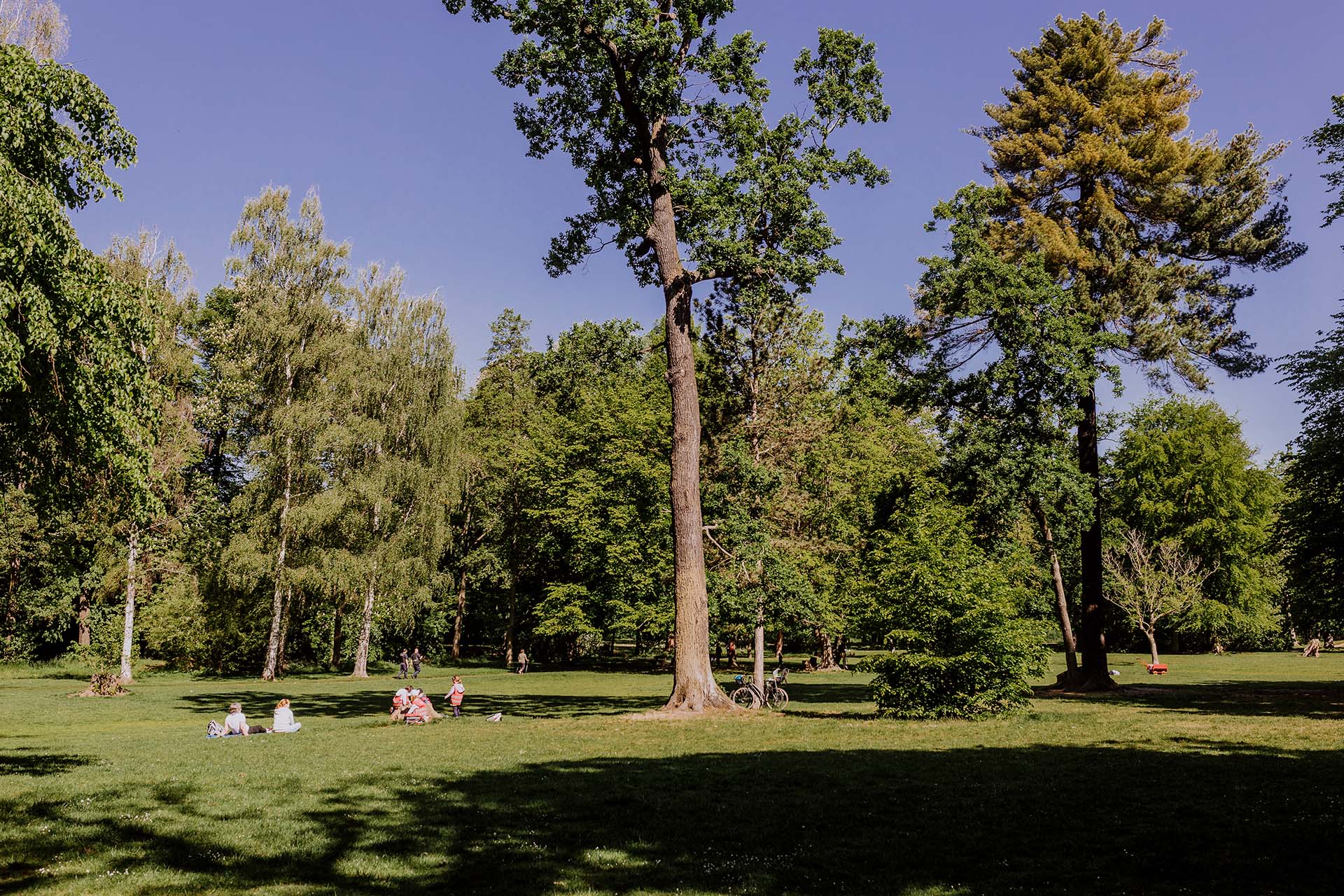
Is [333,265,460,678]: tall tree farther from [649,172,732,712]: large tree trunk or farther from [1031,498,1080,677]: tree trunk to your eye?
[1031,498,1080,677]: tree trunk

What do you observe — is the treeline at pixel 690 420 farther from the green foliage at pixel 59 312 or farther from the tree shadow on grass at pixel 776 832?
the tree shadow on grass at pixel 776 832

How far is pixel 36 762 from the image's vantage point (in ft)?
46.1

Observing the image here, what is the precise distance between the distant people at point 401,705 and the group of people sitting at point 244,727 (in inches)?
99.7

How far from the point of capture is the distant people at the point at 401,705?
22.4m

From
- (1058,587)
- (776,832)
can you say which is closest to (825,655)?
(1058,587)

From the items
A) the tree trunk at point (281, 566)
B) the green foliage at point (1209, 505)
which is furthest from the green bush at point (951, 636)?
the green foliage at point (1209, 505)

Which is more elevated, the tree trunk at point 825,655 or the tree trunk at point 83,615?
the tree trunk at point 83,615

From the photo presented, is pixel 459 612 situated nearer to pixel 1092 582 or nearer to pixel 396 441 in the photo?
pixel 396 441

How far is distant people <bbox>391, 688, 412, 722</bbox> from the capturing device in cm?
2239

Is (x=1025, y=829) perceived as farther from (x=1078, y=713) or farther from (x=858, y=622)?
(x=1078, y=713)

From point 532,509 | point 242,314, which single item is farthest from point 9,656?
point 532,509

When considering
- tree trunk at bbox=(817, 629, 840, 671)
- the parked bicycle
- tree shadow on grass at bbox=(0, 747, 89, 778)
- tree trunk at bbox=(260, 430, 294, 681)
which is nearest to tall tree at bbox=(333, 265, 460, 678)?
tree trunk at bbox=(260, 430, 294, 681)

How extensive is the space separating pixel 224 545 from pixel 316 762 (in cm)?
3296

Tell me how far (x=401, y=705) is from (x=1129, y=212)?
29167 millimetres
